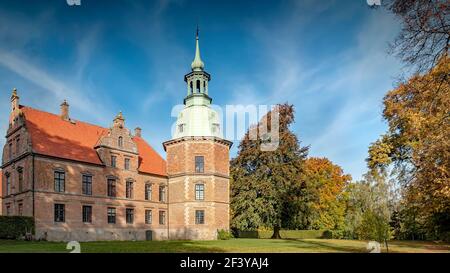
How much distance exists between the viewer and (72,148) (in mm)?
25344

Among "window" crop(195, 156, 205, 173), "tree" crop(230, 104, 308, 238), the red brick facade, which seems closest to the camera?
the red brick facade

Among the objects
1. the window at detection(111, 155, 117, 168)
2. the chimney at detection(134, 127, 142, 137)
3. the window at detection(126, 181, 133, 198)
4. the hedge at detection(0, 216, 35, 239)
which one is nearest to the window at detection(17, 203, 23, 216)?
the hedge at detection(0, 216, 35, 239)

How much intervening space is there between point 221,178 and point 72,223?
11.0 meters

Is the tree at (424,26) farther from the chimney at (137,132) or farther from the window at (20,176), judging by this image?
the chimney at (137,132)

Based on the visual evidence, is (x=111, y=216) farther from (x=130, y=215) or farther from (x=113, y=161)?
(x=113, y=161)

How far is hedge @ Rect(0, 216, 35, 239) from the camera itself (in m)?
20.7


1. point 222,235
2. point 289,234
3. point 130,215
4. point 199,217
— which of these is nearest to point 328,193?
point 289,234

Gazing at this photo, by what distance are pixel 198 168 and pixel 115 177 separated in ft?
20.2

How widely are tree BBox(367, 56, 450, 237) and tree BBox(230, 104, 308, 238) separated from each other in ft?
25.3

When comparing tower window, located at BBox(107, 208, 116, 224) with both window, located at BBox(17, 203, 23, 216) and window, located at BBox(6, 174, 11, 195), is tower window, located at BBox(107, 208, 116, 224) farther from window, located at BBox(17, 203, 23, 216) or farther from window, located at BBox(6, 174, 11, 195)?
window, located at BBox(6, 174, 11, 195)

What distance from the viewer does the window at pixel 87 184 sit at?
997 inches
